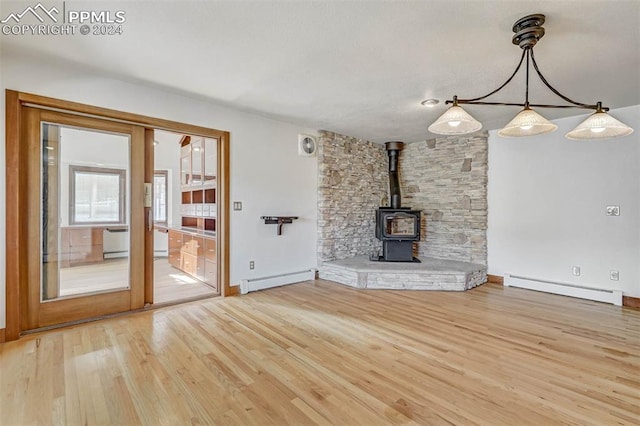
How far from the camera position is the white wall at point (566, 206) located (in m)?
3.71

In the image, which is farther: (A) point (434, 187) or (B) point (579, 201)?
(A) point (434, 187)

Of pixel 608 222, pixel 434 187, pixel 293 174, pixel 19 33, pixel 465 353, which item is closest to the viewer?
pixel 19 33

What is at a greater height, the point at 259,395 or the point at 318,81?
the point at 318,81

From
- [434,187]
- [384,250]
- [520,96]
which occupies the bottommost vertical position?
[384,250]

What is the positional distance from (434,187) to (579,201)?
81.7 inches

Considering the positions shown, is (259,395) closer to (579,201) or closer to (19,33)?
(19,33)

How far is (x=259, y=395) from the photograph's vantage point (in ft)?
6.15

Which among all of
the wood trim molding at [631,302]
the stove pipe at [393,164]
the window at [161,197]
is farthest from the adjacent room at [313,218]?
the window at [161,197]

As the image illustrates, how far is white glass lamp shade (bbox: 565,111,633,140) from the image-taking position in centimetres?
214

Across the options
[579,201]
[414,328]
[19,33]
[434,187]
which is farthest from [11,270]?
[579,201]

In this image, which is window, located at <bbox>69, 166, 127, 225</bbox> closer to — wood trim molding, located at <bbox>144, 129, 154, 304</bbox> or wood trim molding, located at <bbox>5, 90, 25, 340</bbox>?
wood trim molding, located at <bbox>144, 129, 154, 304</bbox>

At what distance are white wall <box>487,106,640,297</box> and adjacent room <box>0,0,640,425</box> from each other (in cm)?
2

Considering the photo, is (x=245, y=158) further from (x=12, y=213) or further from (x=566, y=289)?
(x=566, y=289)

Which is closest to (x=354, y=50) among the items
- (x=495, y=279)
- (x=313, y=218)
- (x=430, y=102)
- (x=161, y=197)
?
(x=430, y=102)
